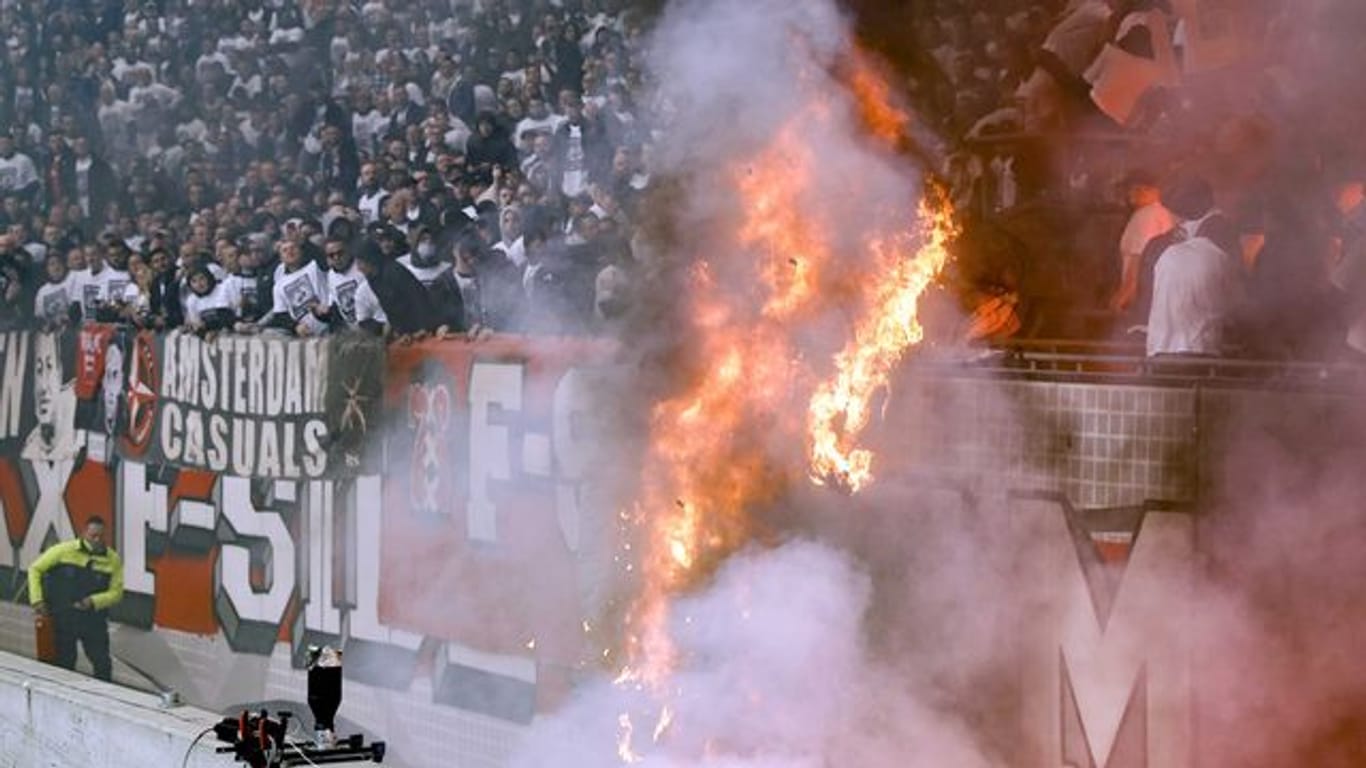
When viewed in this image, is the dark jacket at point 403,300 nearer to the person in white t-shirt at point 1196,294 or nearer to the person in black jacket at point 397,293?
the person in black jacket at point 397,293

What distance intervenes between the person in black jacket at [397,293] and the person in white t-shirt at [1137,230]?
506 centimetres

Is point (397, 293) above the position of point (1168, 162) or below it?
below

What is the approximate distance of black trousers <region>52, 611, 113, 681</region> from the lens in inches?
599

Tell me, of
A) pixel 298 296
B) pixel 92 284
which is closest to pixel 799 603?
pixel 298 296

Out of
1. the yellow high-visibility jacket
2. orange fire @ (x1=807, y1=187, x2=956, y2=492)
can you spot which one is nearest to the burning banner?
orange fire @ (x1=807, y1=187, x2=956, y2=492)

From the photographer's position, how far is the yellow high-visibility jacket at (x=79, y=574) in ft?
48.9

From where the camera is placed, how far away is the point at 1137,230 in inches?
363

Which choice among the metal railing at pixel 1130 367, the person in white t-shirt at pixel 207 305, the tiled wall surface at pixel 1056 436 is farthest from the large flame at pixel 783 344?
the person in white t-shirt at pixel 207 305

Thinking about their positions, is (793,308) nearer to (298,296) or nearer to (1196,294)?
(1196,294)

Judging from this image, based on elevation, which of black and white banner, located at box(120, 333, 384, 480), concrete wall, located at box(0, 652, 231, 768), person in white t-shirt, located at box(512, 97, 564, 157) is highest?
person in white t-shirt, located at box(512, 97, 564, 157)

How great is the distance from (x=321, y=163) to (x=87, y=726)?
495 cm

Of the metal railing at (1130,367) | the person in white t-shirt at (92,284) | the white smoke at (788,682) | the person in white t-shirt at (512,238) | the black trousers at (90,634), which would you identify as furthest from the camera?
the person in white t-shirt at (92,284)

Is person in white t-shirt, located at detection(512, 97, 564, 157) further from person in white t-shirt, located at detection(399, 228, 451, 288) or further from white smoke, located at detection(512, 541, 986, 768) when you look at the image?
white smoke, located at detection(512, 541, 986, 768)

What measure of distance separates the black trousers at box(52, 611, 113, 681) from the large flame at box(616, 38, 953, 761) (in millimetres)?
6839
